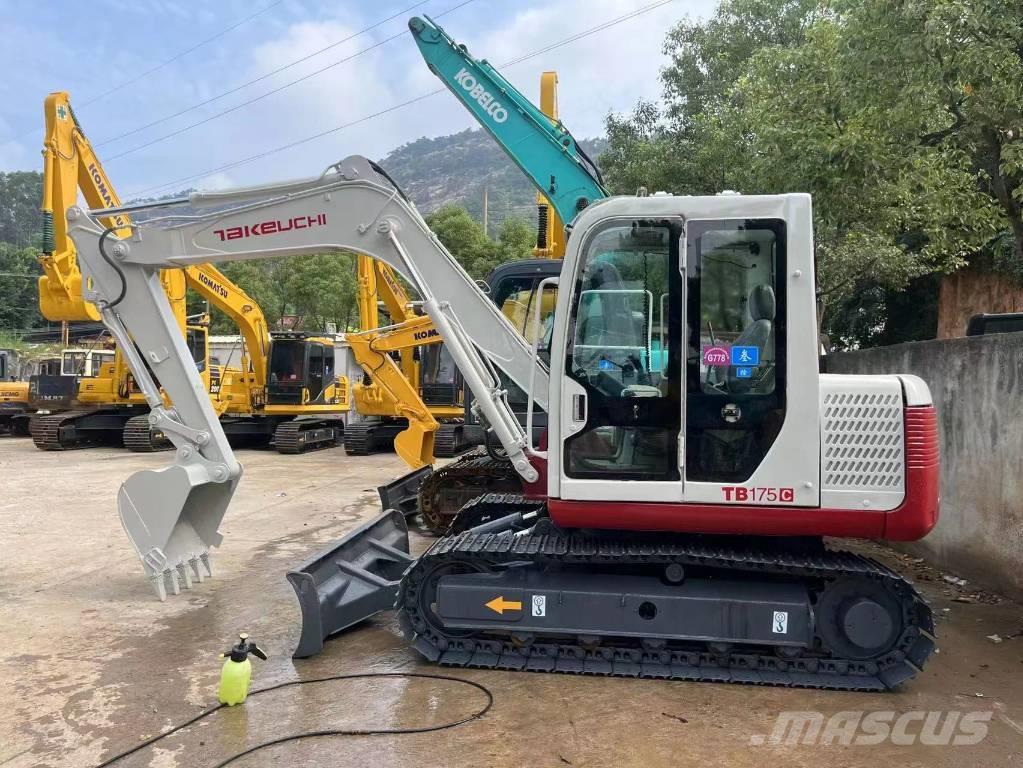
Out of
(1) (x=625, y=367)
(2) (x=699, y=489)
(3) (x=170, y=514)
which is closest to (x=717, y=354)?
(1) (x=625, y=367)

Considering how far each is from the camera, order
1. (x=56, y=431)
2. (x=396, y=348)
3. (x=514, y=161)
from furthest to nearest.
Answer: (x=56, y=431)
(x=396, y=348)
(x=514, y=161)

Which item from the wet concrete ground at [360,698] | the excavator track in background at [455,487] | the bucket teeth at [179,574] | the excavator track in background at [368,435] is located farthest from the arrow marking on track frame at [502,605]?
the excavator track in background at [368,435]

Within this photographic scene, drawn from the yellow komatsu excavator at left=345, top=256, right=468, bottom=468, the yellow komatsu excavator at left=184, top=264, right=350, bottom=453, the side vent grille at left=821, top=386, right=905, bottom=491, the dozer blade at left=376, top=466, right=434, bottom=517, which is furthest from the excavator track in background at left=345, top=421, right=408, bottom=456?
the side vent grille at left=821, top=386, right=905, bottom=491

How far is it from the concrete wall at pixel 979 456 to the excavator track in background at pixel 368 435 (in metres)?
11.4

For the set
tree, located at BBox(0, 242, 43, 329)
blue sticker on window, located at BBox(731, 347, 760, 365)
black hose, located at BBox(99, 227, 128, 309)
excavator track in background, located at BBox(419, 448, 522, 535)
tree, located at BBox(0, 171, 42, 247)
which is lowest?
excavator track in background, located at BBox(419, 448, 522, 535)

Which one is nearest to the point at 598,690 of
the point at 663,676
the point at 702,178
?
the point at 663,676

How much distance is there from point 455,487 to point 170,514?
305cm

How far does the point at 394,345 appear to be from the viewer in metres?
12.2

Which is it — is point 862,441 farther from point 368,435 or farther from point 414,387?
point 368,435

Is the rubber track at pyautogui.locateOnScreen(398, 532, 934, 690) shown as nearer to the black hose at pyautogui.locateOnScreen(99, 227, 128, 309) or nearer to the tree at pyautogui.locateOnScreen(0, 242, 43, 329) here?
the black hose at pyautogui.locateOnScreen(99, 227, 128, 309)

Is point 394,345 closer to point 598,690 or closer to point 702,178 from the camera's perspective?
point 702,178

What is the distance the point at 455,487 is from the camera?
8.27 metres

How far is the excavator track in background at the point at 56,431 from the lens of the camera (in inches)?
695

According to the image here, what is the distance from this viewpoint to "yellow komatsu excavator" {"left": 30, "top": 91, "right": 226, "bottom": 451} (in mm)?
11703
